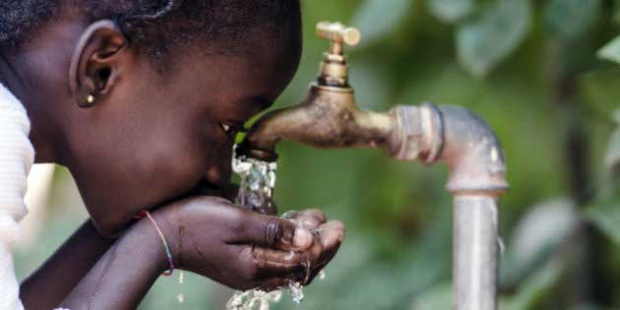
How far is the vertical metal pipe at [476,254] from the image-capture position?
1521 mm

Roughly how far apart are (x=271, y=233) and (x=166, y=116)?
7.3 inches

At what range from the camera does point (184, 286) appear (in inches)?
92.2

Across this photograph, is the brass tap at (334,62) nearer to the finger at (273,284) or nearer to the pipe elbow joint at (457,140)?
the pipe elbow joint at (457,140)

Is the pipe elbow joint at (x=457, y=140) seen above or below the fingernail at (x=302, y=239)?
above

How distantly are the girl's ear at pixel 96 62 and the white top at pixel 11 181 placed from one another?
72mm

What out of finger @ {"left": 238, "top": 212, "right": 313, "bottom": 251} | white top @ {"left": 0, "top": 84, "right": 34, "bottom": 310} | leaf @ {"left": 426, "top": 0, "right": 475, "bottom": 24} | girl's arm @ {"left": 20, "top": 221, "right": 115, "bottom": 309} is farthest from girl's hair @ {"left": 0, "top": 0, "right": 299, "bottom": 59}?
leaf @ {"left": 426, "top": 0, "right": 475, "bottom": 24}

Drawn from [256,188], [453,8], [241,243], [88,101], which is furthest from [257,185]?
[453,8]

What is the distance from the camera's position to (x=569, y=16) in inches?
71.9

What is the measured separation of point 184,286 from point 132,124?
93cm

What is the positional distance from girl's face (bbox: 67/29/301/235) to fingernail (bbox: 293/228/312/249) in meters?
0.15

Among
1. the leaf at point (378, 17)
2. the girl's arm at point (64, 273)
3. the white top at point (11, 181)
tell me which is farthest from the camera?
the leaf at point (378, 17)

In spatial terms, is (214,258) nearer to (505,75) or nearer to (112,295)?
(112,295)

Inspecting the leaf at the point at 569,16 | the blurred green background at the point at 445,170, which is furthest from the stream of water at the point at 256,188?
the leaf at the point at 569,16

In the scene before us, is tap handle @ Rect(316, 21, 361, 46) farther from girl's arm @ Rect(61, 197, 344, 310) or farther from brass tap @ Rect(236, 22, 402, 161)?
girl's arm @ Rect(61, 197, 344, 310)
